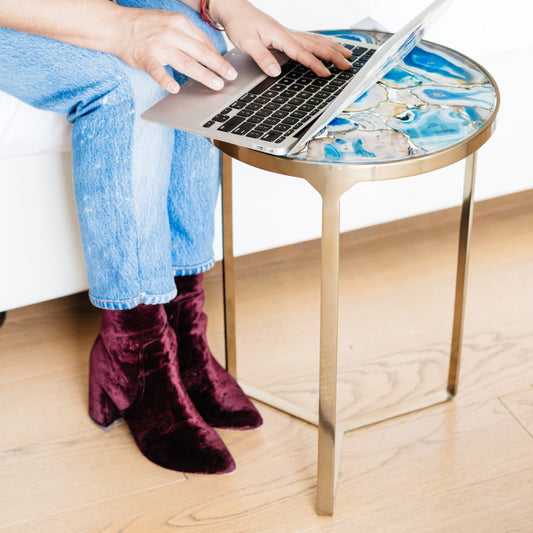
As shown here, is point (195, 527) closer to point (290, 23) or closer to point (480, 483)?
point (480, 483)

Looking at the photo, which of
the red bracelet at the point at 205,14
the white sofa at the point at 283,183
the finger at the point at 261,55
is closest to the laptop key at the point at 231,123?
the finger at the point at 261,55

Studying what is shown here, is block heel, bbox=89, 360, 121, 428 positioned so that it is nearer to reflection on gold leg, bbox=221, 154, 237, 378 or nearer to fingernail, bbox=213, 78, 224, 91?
→ reflection on gold leg, bbox=221, 154, 237, 378

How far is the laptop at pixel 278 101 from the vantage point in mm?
738

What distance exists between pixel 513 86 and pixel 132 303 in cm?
74

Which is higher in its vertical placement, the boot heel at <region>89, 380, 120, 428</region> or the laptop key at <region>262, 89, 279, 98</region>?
the laptop key at <region>262, 89, 279, 98</region>

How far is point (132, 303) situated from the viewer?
2.93 ft

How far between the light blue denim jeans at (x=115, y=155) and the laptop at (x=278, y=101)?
0.19 feet

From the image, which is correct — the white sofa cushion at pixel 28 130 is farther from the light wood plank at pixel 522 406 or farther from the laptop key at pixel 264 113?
the light wood plank at pixel 522 406

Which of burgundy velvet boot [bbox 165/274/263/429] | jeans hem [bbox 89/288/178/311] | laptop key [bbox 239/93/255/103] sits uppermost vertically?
laptop key [bbox 239/93/255/103]

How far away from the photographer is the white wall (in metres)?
1.18

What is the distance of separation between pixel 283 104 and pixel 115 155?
0.63ft

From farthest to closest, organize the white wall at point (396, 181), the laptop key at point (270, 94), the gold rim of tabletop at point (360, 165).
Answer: the white wall at point (396, 181), the laptop key at point (270, 94), the gold rim of tabletop at point (360, 165)

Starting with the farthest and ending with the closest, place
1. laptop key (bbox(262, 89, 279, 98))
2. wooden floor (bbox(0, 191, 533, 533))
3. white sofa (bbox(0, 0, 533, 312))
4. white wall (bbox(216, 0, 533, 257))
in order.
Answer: white wall (bbox(216, 0, 533, 257)) → white sofa (bbox(0, 0, 533, 312)) → wooden floor (bbox(0, 191, 533, 533)) → laptop key (bbox(262, 89, 279, 98))

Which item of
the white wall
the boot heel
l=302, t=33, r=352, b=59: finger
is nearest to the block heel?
the boot heel
